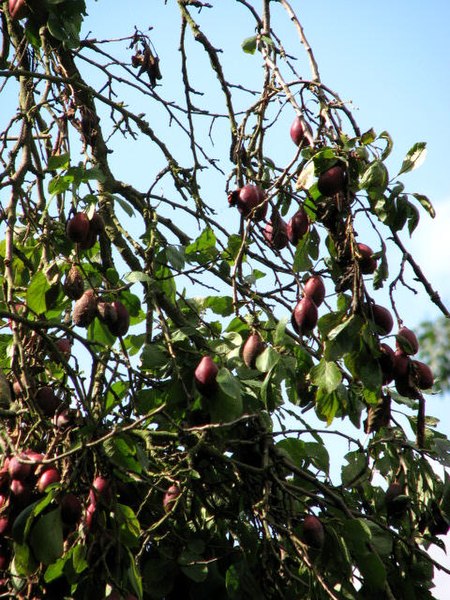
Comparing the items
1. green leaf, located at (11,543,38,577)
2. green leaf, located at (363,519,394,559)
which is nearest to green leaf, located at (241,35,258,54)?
green leaf, located at (363,519,394,559)

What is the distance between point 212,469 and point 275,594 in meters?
0.43

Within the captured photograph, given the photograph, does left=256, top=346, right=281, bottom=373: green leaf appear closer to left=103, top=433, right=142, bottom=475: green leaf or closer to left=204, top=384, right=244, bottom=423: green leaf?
left=204, top=384, right=244, bottom=423: green leaf

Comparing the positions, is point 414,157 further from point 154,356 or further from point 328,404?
point 154,356

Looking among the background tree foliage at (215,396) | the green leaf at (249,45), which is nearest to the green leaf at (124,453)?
the background tree foliage at (215,396)

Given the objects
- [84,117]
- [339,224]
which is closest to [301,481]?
[339,224]

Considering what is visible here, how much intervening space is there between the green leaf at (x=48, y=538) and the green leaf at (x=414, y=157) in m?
1.06

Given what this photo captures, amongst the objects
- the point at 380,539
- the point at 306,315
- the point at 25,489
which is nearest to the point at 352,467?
the point at 380,539

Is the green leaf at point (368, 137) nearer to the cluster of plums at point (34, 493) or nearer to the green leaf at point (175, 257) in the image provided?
the green leaf at point (175, 257)

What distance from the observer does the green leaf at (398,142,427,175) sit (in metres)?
2.11

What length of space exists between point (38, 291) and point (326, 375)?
0.75 meters

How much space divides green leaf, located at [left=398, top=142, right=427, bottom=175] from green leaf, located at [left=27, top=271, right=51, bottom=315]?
89cm

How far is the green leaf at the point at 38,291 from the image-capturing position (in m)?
2.29

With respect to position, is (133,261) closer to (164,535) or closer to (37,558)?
(164,535)

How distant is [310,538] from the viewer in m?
2.08
